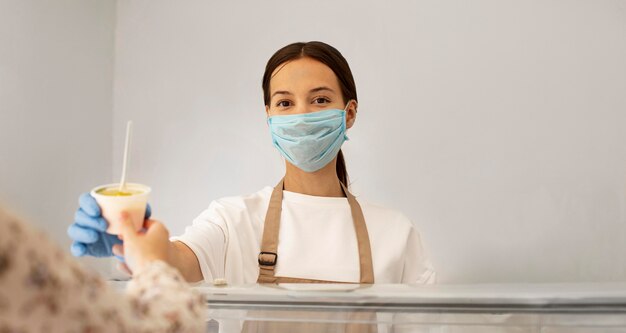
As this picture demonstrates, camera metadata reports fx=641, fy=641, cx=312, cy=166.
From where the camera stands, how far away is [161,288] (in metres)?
0.60

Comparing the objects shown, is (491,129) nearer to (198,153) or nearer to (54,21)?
(198,153)

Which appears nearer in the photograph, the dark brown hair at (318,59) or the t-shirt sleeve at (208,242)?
the t-shirt sleeve at (208,242)

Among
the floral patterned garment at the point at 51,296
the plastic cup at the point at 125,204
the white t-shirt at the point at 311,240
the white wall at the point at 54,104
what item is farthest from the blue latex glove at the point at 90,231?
the white wall at the point at 54,104

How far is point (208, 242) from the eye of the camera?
58.9 inches

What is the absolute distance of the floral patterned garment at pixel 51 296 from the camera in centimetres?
42

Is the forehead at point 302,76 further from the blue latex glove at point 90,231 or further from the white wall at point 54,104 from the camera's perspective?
the white wall at point 54,104

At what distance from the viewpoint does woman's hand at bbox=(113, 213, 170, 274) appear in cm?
74

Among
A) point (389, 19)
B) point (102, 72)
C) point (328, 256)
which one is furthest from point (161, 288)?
point (102, 72)

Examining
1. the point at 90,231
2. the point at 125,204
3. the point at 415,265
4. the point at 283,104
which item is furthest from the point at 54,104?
the point at 125,204

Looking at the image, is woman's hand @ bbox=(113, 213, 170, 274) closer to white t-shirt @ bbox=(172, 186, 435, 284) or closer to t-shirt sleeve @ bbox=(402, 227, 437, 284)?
white t-shirt @ bbox=(172, 186, 435, 284)

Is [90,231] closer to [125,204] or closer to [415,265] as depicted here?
[125,204]

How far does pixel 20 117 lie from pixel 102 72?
525 mm

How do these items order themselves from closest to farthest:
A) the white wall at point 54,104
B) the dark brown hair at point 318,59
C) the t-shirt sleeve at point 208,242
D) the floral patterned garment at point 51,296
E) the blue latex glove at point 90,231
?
the floral patterned garment at point 51,296, the blue latex glove at point 90,231, the t-shirt sleeve at point 208,242, the dark brown hair at point 318,59, the white wall at point 54,104

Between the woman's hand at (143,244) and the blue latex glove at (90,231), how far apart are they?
0.31 feet
